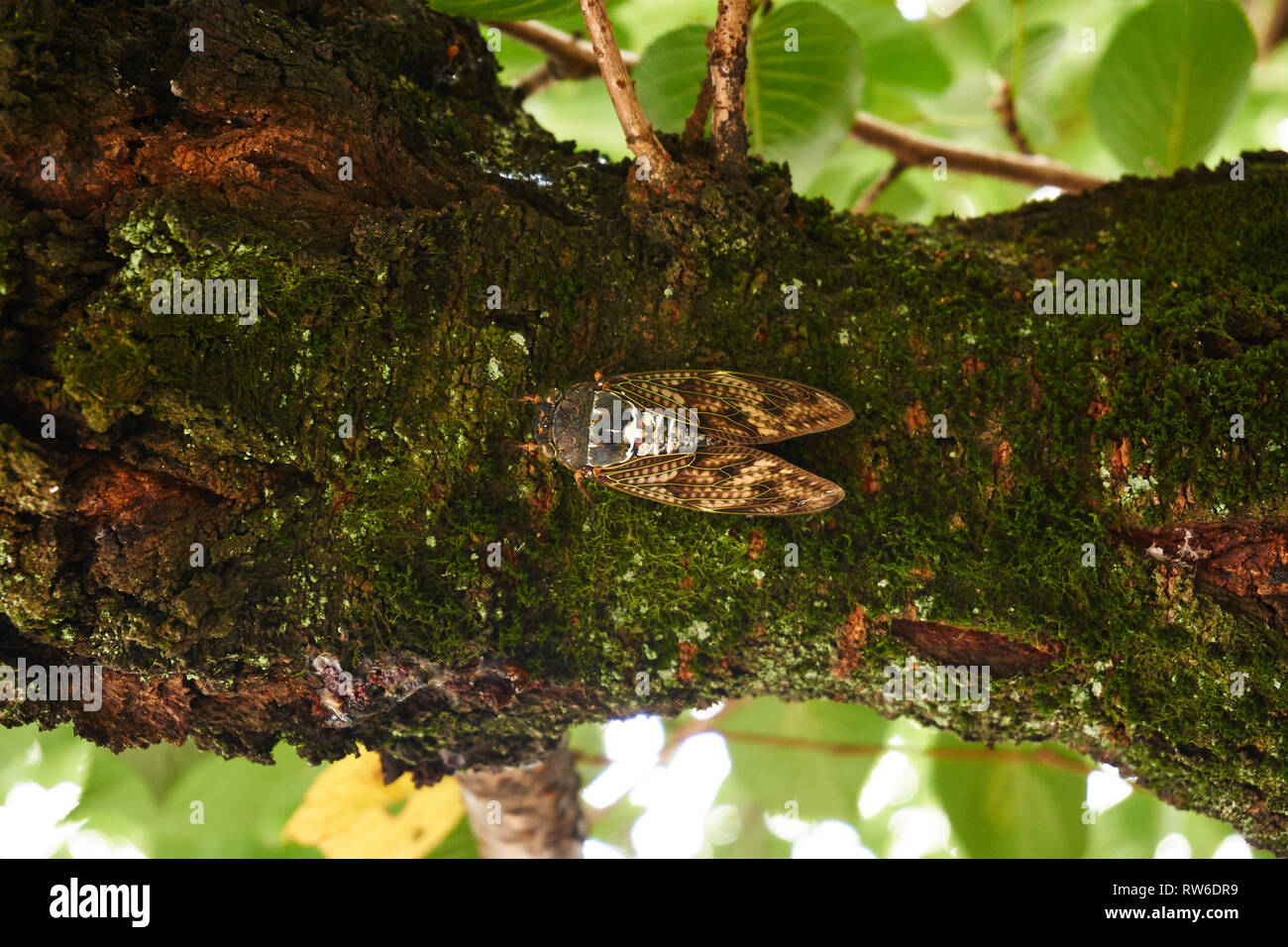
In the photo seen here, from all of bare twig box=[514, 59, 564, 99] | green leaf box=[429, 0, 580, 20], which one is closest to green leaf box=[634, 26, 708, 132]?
green leaf box=[429, 0, 580, 20]

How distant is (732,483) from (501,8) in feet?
4.15

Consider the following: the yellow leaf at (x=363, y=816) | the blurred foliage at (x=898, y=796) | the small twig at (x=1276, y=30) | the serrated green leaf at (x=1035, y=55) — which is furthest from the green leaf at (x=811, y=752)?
the small twig at (x=1276, y=30)

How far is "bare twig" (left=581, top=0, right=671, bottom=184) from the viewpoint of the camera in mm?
1947

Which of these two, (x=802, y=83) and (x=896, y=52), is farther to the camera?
(x=896, y=52)

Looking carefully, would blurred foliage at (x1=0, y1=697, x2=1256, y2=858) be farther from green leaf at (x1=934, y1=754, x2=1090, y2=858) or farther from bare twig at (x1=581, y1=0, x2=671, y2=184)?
bare twig at (x1=581, y1=0, x2=671, y2=184)

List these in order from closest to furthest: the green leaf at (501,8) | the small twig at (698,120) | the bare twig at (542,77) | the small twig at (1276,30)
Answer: the green leaf at (501,8)
the small twig at (698,120)
the bare twig at (542,77)
the small twig at (1276,30)

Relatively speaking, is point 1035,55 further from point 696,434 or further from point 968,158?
point 696,434

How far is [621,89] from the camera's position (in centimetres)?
195

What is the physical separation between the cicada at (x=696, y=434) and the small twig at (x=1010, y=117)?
2.39 meters

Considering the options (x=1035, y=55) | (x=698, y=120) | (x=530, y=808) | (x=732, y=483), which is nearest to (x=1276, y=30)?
(x=1035, y=55)

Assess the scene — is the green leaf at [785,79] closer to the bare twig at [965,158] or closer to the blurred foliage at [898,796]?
the bare twig at [965,158]

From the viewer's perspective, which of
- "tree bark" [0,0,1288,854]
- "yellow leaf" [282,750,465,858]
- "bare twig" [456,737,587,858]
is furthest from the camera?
"yellow leaf" [282,750,465,858]

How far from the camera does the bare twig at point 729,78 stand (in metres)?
2.01

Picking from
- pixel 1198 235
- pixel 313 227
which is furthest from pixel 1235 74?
pixel 313 227
